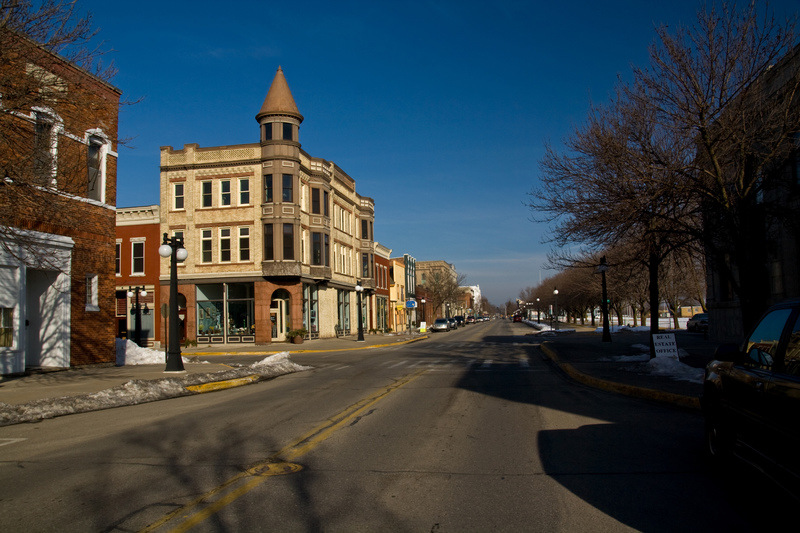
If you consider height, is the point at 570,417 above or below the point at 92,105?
below

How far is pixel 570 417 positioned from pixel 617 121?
7.98 metres

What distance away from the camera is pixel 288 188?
3703 cm

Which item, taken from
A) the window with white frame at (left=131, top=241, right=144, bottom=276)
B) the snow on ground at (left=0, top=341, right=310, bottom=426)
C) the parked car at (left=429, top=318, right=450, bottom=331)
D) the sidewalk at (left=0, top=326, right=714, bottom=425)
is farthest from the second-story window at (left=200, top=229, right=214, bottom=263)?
the parked car at (left=429, top=318, right=450, bottom=331)

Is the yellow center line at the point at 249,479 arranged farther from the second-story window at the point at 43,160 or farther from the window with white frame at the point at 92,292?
the window with white frame at the point at 92,292

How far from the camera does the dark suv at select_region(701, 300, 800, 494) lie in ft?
13.5

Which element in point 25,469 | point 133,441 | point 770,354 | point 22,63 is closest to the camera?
point 770,354

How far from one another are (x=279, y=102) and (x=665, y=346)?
28.7 meters

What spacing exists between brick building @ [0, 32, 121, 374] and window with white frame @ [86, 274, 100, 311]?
0.03 m

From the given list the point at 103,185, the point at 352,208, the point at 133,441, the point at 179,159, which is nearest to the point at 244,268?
the point at 179,159

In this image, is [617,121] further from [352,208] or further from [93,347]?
[352,208]

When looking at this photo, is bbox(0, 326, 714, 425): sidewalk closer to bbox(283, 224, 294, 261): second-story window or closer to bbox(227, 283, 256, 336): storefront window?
bbox(283, 224, 294, 261): second-story window

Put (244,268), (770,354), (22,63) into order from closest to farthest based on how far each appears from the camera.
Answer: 1. (770,354)
2. (22,63)
3. (244,268)

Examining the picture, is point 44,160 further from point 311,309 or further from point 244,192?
point 311,309

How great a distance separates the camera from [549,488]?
18.6ft
